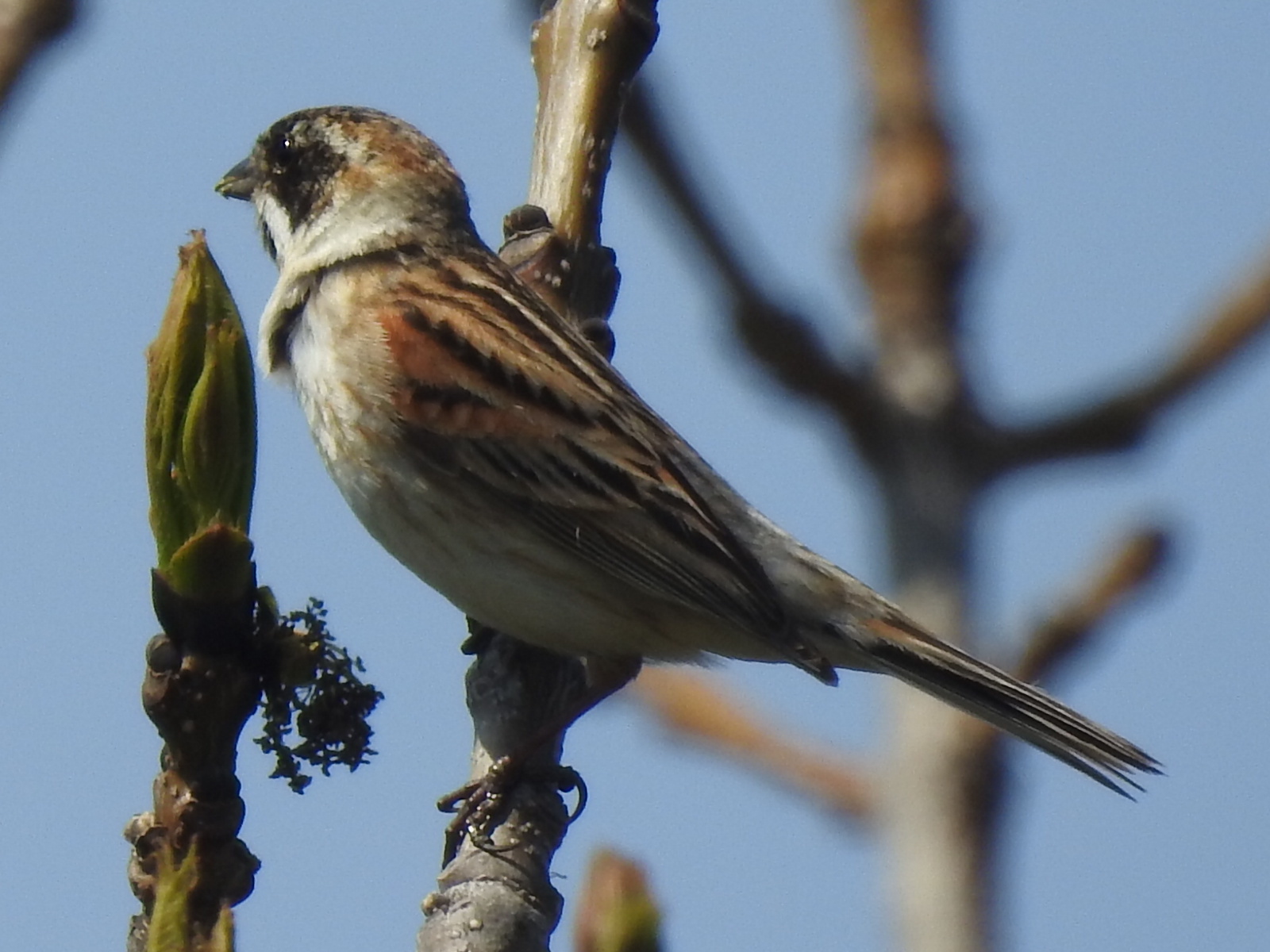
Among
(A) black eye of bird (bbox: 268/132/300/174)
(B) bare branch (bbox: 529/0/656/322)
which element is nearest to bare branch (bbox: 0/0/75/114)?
(B) bare branch (bbox: 529/0/656/322)

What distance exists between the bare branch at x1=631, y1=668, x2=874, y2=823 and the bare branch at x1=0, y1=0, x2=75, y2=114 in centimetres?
171

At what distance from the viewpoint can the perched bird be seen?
4531mm

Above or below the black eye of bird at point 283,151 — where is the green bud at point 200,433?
below

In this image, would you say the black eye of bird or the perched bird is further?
the black eye of bird

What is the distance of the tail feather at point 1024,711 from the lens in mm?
4414

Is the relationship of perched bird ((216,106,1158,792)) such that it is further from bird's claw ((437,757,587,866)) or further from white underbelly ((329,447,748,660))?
bird's claw ((437,757,587,866))

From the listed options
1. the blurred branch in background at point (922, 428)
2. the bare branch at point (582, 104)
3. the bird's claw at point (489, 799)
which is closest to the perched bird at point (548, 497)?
the bare branch at point (582, 104)

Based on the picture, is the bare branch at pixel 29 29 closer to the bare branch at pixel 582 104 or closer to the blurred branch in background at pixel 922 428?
the blurred branch in background at pixel 922 428

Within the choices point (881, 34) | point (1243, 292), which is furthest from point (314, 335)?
point (1243, 292)

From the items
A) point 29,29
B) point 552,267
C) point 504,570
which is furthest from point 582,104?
point 29,29

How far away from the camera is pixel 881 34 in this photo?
3162 millimetres

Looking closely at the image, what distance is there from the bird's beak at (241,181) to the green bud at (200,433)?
12.0 ft

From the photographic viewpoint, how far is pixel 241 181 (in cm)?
563

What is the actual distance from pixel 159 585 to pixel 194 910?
414 mm
